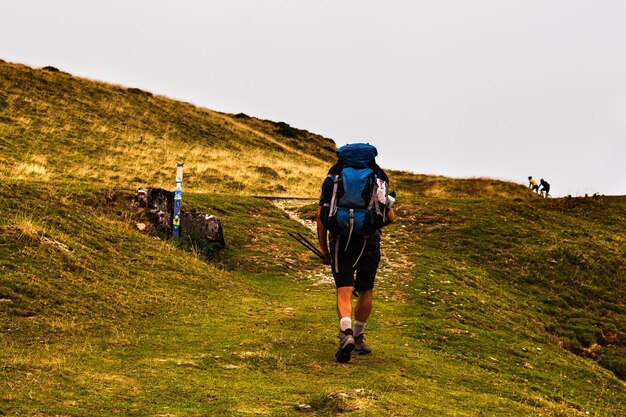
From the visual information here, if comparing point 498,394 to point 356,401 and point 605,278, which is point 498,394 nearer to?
point 356,401

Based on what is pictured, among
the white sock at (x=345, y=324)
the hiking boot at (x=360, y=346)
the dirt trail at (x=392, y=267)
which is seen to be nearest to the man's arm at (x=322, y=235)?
the white sock at (x=345, y=324)

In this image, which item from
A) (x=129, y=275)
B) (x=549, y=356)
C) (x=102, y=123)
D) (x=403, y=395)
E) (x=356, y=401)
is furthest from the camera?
(x=102, y=123)

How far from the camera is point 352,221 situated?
28.2 ft

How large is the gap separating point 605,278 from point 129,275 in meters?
16.1

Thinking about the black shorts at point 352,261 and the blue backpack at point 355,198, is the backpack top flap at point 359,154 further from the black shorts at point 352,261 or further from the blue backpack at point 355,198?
the black shorts at point 352,261

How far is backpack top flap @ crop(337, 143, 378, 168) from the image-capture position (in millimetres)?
8789

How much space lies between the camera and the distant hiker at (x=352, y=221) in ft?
28.3

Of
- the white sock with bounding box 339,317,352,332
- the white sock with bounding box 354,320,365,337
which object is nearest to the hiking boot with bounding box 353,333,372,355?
the white sock with bounding box 354,320,365,337

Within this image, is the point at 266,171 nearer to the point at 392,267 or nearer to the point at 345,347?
the point at 392,267

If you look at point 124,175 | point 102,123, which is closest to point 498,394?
point 124,175

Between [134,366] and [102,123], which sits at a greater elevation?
[102,123]

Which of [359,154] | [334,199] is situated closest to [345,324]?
[334,199]

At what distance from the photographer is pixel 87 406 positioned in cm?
615

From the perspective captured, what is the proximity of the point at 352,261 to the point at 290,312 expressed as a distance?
4633mm
